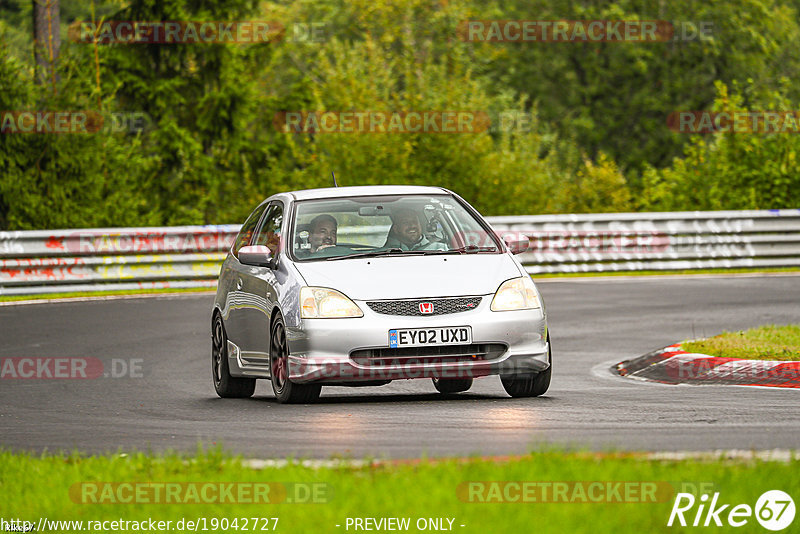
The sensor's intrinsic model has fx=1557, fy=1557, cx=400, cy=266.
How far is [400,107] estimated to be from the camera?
34000 millimetres

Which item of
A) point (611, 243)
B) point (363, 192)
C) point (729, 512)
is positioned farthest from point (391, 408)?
point (611, 243)

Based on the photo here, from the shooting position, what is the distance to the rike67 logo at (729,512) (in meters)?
6.20

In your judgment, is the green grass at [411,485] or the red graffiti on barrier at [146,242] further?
the red graffiti on barrier at [146,242]

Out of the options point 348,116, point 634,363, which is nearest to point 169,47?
point 348,116

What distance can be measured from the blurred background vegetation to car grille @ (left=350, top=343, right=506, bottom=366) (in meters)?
18.7

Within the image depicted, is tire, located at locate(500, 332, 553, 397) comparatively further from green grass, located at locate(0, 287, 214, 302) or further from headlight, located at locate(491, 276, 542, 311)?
green grass, located at locate(0, 287, 214, 302)

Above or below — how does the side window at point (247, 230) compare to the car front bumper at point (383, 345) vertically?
above

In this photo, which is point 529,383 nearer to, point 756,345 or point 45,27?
point 756,345

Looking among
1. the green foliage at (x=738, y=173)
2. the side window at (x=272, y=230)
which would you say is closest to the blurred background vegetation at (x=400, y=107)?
the green foliage at (x=738, y=173)

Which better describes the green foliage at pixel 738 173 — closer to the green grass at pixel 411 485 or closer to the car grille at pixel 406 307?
the car grille at pixel 406 307

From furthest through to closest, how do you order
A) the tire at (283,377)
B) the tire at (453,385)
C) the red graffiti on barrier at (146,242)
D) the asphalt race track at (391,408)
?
the red graffiti on barrier at (146,242) < the tire at (453,385) < the tire at (283,377) < the asphalt race track at (391,408)

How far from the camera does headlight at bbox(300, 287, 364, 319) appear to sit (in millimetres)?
11109

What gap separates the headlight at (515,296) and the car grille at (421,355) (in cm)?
31

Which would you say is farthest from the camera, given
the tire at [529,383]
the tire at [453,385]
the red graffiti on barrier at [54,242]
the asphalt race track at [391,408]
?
the red graffiti on barrier at [54,242]
